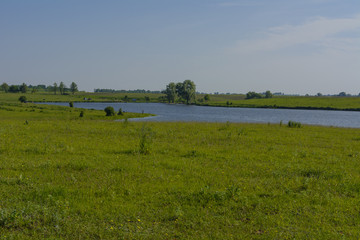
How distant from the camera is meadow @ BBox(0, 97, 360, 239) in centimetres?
736

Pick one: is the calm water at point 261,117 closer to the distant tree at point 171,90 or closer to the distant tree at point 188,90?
the distant tree at point 188,90

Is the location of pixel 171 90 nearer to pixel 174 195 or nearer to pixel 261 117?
pixel 261 117

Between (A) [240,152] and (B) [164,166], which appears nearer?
(B) [164,166]

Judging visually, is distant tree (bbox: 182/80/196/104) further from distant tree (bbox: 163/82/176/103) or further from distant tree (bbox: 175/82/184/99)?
distant tree (bbox: 163/82/176/103)

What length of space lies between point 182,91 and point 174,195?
166651mm

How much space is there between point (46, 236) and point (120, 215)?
6.56 feet

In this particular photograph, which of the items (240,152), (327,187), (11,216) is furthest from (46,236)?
(240,152)

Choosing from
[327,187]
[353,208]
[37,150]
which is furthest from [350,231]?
[37,150]

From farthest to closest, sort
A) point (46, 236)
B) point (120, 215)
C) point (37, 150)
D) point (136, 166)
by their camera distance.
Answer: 1. point (37, 150)
2. point (136, 166)
3. point (120, 215)
4. point (46, 236)

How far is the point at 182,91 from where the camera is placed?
17500 cm

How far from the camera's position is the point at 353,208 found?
898 cm

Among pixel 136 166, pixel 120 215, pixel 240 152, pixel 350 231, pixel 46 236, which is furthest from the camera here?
pixel 240 152

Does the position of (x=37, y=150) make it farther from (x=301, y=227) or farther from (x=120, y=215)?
(x=301, y=227)

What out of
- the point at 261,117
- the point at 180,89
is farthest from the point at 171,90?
the point at 261,117
